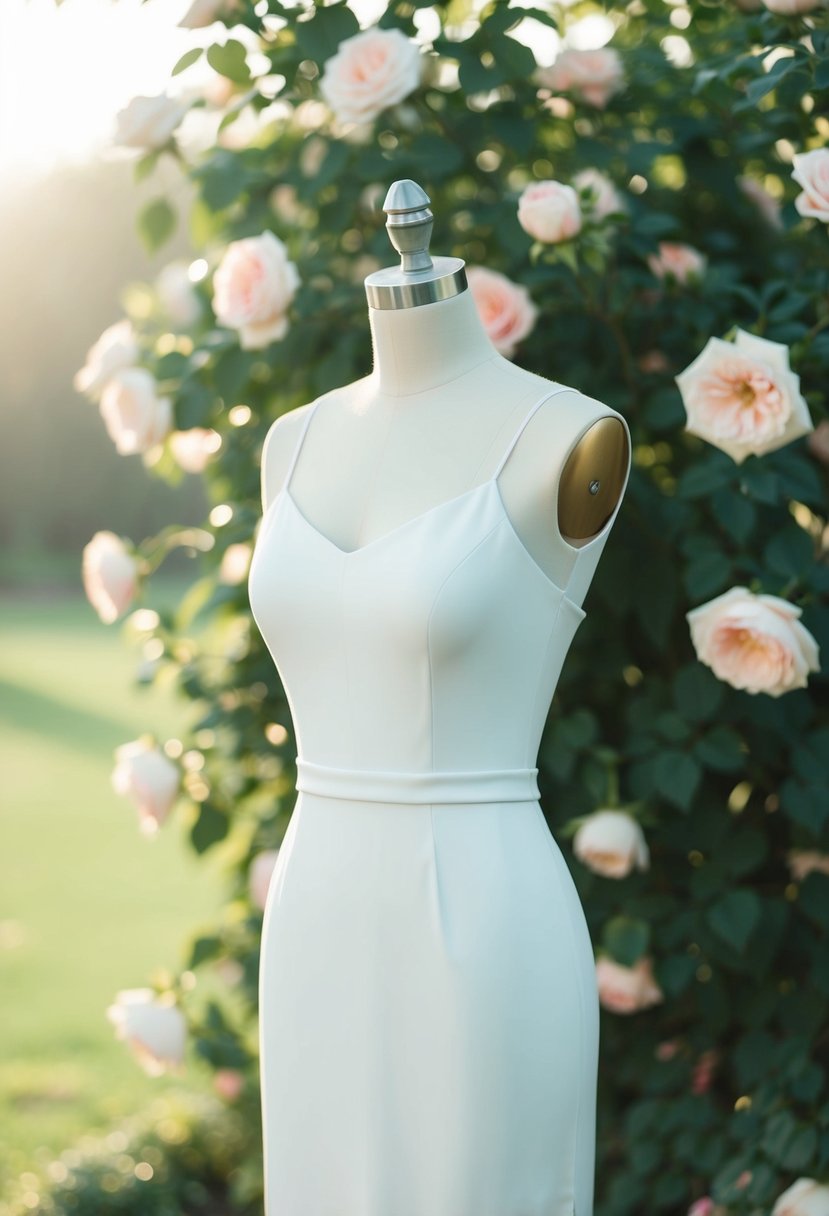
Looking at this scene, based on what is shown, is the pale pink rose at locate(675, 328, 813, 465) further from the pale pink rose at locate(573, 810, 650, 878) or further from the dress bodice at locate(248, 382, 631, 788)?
the pale pink rose at locate(573, 810, 650, 878)

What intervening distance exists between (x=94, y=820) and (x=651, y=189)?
514 centimetres

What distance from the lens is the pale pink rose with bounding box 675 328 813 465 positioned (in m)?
1.61

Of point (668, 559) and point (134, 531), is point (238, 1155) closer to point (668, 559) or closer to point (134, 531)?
point (668, 559)

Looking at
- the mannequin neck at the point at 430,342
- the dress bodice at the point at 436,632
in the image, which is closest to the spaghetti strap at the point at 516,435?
the dress bodice at the point at 436,632

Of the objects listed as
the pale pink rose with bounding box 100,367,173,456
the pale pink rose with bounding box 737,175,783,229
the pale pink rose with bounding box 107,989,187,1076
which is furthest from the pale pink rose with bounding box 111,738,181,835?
the pale pink rose with bounding box 737,175,783,229

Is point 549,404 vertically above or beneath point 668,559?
above

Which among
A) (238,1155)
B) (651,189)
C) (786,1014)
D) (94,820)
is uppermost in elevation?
(651,189)

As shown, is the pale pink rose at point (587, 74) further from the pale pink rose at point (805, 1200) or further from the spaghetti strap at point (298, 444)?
the pale pink rose at point (805, 1200)

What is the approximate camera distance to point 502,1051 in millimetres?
1312

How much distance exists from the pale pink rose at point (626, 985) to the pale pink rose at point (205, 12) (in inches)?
59.1

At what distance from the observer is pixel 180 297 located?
2.30m

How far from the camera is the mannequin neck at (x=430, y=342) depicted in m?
1.41

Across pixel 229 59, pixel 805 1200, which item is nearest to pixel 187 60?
pixel 229 59

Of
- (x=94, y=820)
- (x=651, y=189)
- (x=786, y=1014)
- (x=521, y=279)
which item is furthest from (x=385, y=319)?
(x=94, y=820)
